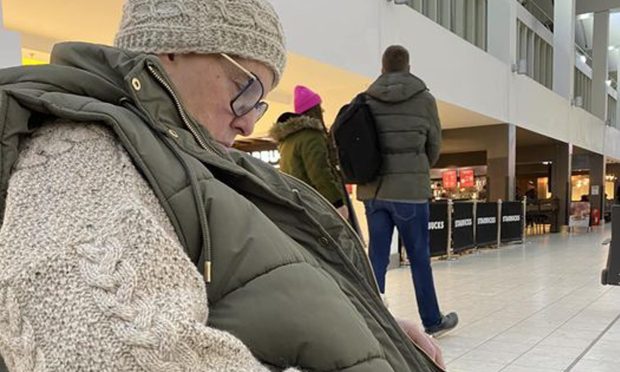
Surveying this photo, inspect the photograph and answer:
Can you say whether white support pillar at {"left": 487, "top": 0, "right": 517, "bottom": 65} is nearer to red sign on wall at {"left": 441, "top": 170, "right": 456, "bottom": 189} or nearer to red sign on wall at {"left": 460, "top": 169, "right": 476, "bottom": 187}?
red sign on wall at {"left": 460, "top": 169, "right": 476, "bottom": 187}

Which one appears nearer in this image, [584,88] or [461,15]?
[461,15]

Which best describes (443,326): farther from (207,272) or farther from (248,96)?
(207,272)

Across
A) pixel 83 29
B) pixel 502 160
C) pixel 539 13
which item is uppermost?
pixel 539 13

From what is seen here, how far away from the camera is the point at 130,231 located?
1.75ft

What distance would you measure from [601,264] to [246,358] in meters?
8.70

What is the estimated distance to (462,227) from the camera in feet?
29.8

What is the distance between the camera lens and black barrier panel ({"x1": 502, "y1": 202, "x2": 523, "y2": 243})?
36.1 feet

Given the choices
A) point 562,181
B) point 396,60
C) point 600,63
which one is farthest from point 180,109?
point 600,63

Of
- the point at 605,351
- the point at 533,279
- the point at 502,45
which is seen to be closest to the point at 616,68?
the point at 502,45

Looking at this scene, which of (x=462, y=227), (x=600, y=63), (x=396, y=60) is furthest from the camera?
(x=600, y=63)

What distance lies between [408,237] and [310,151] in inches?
33.0

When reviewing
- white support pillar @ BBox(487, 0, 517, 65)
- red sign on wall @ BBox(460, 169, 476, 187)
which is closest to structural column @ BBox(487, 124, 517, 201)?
white support pillar @ BBox(487, 0, 517, 65)

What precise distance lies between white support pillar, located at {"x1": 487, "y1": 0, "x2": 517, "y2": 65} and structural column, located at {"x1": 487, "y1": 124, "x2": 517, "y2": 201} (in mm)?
1647

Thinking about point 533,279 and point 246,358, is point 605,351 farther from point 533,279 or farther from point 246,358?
point 246,358
